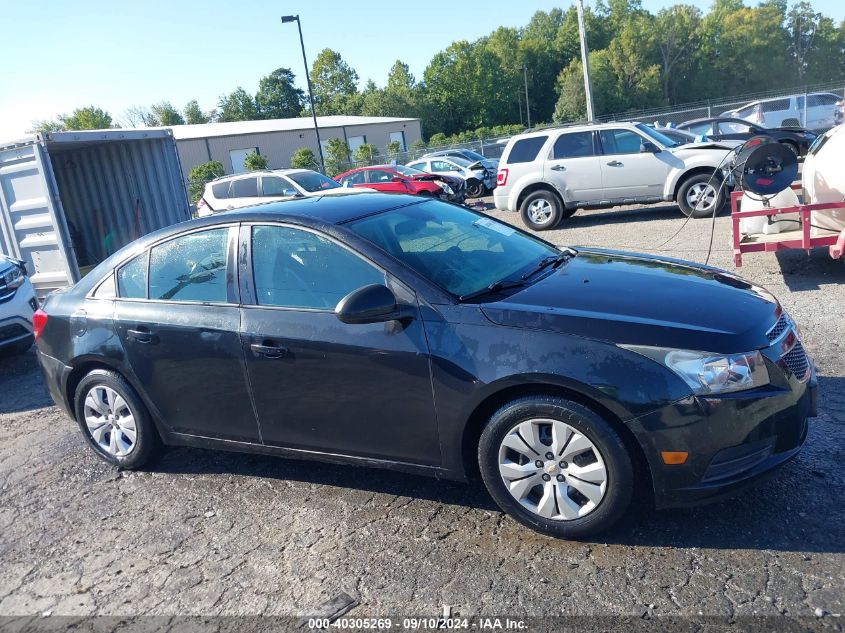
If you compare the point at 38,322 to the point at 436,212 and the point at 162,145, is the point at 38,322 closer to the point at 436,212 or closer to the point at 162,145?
the point at 436,212

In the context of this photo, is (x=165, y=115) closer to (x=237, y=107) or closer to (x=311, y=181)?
(x=237, y=107)

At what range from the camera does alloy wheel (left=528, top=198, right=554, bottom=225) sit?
13148mm


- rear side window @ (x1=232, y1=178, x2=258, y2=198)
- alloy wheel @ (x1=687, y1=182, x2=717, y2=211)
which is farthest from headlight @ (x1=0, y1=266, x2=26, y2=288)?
alloy wheel @ (x1=687, y1=182, x2=717, y2=211)

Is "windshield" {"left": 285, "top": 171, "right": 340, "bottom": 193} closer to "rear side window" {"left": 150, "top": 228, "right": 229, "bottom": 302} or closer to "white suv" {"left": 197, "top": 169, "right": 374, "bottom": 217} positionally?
"white suv" {"left": 197, "top": 169, "right": 374, "bottom": 217}

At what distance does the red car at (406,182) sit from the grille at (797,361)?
1604 centimetres

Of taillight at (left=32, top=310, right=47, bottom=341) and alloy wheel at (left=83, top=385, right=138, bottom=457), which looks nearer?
alloy wheel at (left=83, top=385, right=138, bottom=457)

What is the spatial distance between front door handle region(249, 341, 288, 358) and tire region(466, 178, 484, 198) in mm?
19309

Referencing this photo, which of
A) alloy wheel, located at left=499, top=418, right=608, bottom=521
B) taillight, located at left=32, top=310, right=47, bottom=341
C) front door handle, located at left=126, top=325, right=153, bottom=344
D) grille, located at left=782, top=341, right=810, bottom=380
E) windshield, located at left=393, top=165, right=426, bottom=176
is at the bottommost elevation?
alloy wheel, located at left=499, top=418, right=608, bottom=521

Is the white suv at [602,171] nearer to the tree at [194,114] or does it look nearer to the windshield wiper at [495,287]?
the windshield wiper at [495,287]

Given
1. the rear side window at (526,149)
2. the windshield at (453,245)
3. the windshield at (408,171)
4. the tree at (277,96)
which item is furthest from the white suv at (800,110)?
the tree at (277,96)

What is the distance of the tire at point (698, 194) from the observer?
12031 mm

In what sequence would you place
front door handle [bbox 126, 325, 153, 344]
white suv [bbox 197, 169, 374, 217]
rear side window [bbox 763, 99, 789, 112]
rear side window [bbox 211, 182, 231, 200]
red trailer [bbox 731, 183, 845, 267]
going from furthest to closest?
rear side window [bbox 763, 99, 789, 112] < rear side window [bbox 211, 182, 231, 200] < white suv [bbox 197, 169, 374, 217] < red trailer [bbox 731, 183, 845, 267] < front door handle [bbox 126, 325, 153, 344]

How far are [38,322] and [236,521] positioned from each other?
7.33 feet

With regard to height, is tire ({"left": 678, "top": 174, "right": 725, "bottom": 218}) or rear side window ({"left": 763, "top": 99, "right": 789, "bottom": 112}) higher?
rear side window ({"left": 763, "top": 99, "right": 789, "bottom": 112})
